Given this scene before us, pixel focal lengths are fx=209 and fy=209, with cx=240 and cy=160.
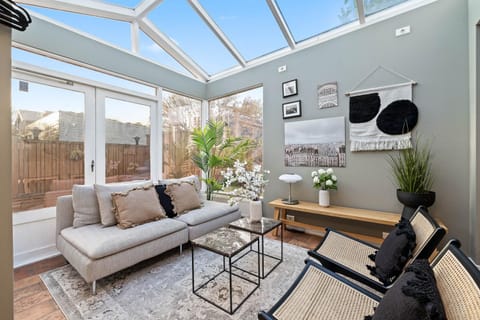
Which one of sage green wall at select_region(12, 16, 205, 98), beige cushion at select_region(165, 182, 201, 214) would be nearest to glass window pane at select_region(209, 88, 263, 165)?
sage green wall at select_region(12, 16, 205, 98)

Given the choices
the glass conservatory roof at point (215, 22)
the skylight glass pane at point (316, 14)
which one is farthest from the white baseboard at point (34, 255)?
the skylight glass pane at point (316, 14)

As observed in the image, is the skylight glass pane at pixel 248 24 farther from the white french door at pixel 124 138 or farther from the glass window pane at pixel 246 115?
the white french door at pixel 124 138

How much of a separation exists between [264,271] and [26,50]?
3.56 meters

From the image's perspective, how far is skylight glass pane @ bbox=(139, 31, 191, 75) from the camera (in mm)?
3297

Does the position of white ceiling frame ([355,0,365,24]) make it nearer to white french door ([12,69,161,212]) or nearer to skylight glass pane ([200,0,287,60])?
skylight glass pane ([200,0,287,60])

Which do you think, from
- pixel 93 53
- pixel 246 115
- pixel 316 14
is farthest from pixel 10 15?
pixel 246 115

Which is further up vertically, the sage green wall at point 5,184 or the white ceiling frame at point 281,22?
the white ceiling frame at point 281,22

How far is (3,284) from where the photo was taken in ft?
3.27

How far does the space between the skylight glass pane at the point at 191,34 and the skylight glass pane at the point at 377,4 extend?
2072 mm

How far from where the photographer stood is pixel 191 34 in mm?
3305

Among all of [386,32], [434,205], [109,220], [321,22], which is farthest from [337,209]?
[109,220]

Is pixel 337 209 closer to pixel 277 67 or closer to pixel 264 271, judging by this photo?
pixel 264 271

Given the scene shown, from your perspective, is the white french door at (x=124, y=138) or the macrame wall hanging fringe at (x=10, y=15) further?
the white french door at (x=124, y=138)

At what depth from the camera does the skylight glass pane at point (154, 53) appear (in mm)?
3297
